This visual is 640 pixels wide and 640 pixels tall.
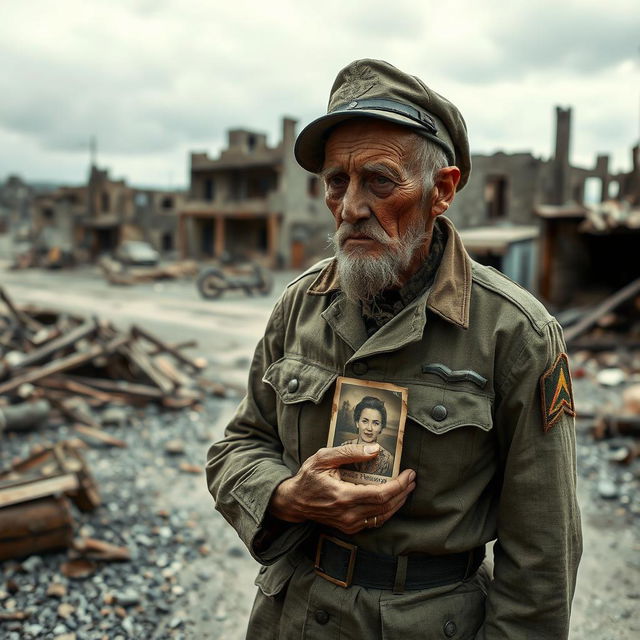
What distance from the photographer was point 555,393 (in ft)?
5.46

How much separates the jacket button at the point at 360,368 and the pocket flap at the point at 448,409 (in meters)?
0.16

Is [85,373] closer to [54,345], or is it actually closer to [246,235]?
[54,345]

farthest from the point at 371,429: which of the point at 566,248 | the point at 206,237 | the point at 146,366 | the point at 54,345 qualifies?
the point at 206,237

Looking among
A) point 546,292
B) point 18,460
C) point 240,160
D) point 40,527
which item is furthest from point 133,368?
point 240,160

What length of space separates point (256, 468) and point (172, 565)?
3.00 m

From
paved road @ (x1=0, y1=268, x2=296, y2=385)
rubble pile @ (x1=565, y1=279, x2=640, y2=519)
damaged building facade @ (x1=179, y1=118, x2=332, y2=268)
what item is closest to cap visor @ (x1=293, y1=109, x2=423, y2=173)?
rubble pile @ (x1=565, y1=279, x2=640, y2=519)

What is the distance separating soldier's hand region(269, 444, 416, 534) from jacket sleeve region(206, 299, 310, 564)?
0.16m

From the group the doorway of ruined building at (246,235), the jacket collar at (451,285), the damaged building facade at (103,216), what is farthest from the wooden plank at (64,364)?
the damaged building facade at (103,216)

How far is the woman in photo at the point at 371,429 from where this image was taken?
171cm

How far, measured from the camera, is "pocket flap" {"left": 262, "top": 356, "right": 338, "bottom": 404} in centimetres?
184

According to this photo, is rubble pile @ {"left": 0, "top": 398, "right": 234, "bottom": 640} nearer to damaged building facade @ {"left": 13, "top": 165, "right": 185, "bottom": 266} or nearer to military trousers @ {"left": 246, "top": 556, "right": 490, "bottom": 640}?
military trousers @ {"left": 246, "top": 556, "right": 490, "bottom": 640}

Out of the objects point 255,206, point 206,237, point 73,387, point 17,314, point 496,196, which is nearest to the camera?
point 73,387

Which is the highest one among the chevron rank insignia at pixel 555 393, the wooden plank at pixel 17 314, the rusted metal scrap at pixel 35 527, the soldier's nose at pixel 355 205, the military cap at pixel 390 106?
the military cap at pixel 390 106

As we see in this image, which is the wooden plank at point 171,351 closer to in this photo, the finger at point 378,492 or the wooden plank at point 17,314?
the wooden plank at point 17,314
